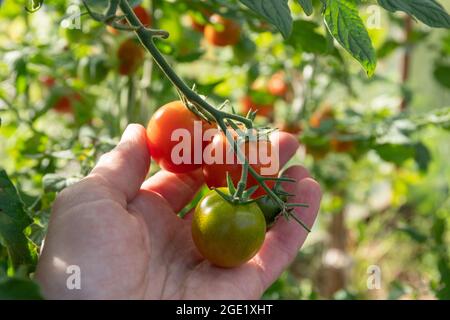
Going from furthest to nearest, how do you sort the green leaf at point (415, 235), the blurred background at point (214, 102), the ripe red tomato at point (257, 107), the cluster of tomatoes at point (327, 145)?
the ripe red tomato at point (257, 107) → the cluster of tomatoes at point (327, 145) → the green leaf at point (415, 235) → the blurred background at point (214, 102)

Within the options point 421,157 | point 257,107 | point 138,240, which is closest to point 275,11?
point 138,240

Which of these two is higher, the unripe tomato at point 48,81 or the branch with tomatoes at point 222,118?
the branch with tomatoes at point 222,118

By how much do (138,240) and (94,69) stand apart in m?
0.72

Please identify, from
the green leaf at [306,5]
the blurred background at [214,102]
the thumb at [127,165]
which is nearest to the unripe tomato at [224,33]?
the blurred background at [214,102]

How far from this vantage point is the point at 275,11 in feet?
2.47

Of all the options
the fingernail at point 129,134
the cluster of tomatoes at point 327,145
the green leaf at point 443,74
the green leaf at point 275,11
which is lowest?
the cluster of tomatoes at point 327,145

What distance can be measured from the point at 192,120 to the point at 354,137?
56 cm

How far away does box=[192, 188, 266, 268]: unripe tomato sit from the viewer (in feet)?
2.99

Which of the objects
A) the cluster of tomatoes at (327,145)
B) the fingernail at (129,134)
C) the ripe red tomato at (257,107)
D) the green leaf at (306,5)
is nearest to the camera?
the green leaf at (306,5)

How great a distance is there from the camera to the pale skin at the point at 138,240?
2.86 feet

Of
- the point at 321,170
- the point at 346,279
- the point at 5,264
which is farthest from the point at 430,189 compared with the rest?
the point at 5,264

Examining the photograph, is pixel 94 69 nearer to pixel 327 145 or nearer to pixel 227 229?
pixel 327 145

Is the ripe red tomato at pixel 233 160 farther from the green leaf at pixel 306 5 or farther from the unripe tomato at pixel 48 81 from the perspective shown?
the unripe tomato at pixel 48 81
